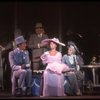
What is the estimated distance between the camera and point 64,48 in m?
11.5

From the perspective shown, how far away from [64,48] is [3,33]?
1.10 m

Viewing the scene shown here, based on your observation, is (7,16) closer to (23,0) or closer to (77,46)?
(23,0)

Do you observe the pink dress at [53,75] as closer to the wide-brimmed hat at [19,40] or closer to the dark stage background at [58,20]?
the dark stage background at [58,20]

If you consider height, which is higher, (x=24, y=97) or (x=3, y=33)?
(x=3, y=33)

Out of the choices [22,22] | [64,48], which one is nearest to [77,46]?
[64,48]

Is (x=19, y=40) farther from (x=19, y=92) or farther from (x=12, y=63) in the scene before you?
(x=19, y=92)

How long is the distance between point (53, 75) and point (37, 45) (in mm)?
597

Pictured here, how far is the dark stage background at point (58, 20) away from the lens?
1147 cm

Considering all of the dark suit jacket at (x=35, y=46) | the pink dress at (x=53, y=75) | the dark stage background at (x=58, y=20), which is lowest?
the pink dress at (x=53, y=75)

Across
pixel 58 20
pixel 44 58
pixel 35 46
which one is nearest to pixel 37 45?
pixel 35 46

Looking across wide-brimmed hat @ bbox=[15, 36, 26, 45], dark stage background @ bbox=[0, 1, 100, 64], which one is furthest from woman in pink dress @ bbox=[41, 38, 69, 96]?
wide-brimmed hat @ bbox=[15, 36, 26, 45]

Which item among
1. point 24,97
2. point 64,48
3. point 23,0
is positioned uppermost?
point 23,0

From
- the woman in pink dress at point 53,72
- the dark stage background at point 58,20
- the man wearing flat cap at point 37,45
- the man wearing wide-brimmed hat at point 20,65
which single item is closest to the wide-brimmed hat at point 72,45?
the dark stage background at point 58,20

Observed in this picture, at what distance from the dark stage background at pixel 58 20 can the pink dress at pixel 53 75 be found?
0.23 meters
